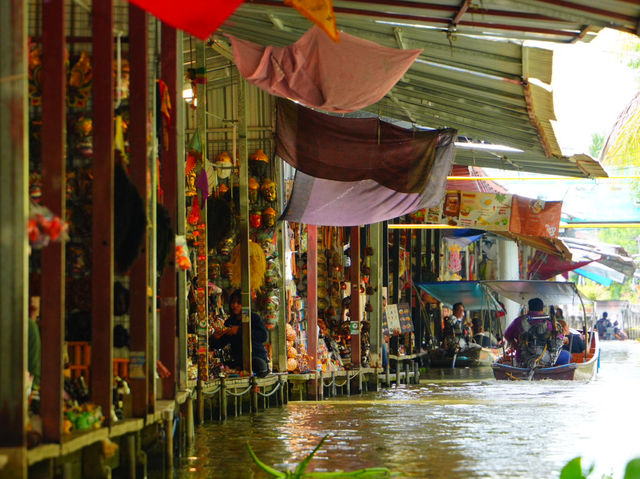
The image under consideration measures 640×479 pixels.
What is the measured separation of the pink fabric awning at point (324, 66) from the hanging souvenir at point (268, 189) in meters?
4.52

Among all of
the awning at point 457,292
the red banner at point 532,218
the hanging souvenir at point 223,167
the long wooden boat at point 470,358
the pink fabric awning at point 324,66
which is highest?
the pink fabric awning at point 324,66

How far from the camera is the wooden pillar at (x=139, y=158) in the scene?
7.48 metres

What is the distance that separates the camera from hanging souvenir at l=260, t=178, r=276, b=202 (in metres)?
14.3

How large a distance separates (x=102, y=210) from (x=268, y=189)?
7.56 metres

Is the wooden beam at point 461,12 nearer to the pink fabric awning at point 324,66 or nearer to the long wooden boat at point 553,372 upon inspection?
Result: the pink fabric awning at point 324,66

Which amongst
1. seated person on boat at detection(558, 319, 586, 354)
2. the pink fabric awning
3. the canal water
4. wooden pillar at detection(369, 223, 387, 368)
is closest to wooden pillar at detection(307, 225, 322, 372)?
the canal water

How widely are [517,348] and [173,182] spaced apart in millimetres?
12516

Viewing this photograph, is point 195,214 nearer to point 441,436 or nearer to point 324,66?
point 324,66

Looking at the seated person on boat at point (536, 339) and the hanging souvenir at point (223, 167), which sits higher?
the hanging souvenir at point (223, 167)

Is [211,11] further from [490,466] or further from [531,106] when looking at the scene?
[531,106]

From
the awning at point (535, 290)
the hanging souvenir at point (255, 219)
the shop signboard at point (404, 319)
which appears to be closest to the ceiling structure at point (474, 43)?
the hanging souvenir at point (255, 219)

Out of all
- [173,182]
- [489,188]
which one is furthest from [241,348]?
[489,188]

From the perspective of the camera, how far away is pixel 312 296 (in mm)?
15672

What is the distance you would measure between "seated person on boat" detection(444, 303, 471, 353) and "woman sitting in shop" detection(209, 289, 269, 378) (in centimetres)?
1455
